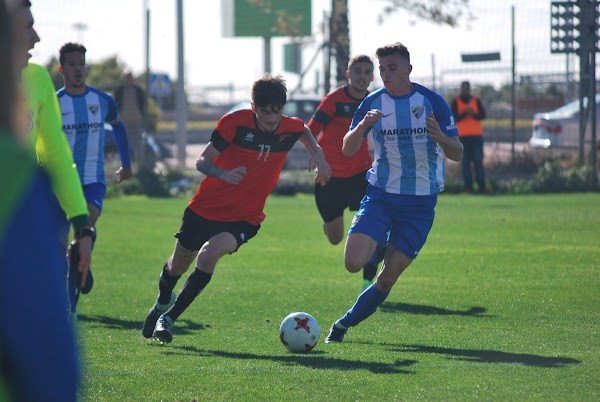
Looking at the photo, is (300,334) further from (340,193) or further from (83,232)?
(340,193)

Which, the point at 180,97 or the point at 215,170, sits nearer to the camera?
the point at 215,170

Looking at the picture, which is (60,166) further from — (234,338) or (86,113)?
(86,113)

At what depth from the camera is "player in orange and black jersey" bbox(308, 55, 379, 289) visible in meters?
10.4

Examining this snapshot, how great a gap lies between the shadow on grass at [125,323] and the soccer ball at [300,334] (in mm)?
1204

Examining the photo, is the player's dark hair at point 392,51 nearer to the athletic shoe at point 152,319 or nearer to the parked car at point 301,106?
the athletic shoe at point 152,319

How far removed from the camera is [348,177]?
10.6 meters

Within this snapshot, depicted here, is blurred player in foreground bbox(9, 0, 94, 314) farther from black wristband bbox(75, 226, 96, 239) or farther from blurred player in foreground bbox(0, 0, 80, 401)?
blurred player in foreground bbox(0, 0, 80, 401)

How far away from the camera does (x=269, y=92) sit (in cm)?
722

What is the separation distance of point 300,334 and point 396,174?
1.40 m

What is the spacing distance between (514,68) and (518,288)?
15.3m

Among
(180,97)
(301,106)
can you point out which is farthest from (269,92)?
(180,97)

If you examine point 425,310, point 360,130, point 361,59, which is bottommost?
point 425,310

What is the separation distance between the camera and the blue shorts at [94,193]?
8.65 metres

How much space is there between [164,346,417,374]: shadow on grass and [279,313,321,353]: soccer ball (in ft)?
0.23
